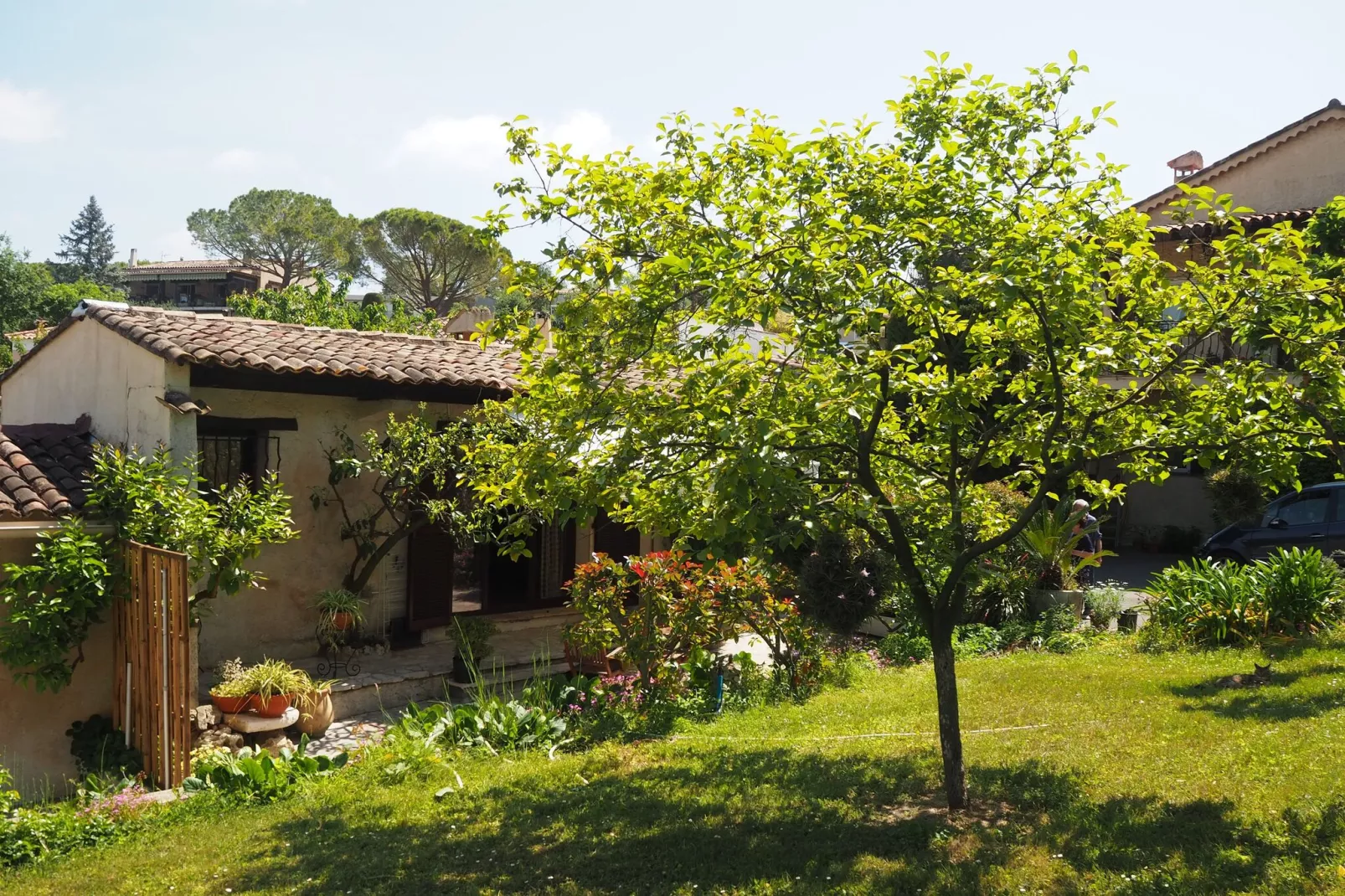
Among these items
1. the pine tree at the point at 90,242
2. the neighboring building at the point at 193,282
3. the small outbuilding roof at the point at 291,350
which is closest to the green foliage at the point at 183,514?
the small outbuilding roof at the point at 291,350

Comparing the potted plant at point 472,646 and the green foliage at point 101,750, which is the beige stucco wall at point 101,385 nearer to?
the green foliage at point 101,750

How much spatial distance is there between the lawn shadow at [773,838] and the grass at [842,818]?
2cm

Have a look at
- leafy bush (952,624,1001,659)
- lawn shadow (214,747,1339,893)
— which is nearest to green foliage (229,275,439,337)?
Answer: leafy bush (952,624,1001,659)

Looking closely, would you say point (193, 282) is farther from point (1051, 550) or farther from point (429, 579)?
point (1051, 550)

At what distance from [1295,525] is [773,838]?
13983mm

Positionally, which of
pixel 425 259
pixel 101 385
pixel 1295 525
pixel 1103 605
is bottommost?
pixel 1103 605

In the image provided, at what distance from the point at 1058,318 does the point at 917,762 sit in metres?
3.53

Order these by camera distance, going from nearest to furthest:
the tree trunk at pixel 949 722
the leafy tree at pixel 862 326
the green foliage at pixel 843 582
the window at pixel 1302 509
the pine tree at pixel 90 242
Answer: the leafy tree at pixel 862 326 < the tree trunk at pixel 949 722 < the green foliage at pixel 843 582 < the window at pixel 1302 509 < the pine tree at pixel 90 242

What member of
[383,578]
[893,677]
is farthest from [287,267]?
[893,677]

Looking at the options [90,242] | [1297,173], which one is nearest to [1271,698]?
[1297,173]

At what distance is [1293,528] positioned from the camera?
16.6m

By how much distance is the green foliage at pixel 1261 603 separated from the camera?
37.1ft

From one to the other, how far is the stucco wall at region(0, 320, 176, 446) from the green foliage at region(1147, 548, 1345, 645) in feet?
35.9

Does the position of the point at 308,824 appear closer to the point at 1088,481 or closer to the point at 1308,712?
the point at 1088,481
